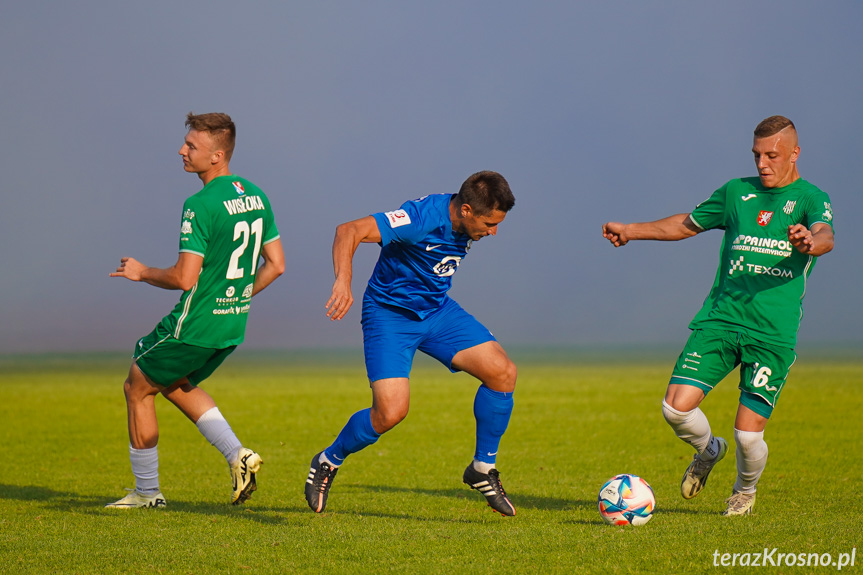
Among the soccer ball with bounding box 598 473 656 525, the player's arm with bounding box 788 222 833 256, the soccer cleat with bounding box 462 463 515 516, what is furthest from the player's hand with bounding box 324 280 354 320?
the player's arm with bounding box 788 222 833 256

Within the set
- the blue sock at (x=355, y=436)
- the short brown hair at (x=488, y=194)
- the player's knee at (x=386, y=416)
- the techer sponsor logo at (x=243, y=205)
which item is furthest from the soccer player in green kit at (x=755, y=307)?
the techer sponsor logo at (x=243, y=205)

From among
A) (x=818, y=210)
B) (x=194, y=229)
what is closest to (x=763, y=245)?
(x=818, y=210)

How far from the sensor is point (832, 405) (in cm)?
1745

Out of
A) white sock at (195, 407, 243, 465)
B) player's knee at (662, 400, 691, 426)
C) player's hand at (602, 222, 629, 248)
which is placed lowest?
white sock at (195, 407, 243, 465)

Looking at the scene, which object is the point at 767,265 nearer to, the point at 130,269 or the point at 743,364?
the point at 743,364

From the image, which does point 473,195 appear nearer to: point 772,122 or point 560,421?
point 772,122

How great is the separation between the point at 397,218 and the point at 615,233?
2.00 meters

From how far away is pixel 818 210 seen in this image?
6.54 meters

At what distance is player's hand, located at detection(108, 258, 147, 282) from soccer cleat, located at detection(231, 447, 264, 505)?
1581 mm

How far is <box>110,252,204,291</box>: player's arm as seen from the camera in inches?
249

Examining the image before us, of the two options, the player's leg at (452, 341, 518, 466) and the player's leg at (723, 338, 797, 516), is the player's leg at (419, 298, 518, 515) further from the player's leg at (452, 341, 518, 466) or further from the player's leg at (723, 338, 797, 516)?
the player's leg at (723, 338, 797, 516)

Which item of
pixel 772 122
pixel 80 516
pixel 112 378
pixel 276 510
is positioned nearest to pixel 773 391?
pixel 772 122

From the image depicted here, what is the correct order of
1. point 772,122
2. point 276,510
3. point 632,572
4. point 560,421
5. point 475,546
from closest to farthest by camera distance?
1. point 632,572
2. point 475,546
3. point 772,122
4. point 276,510
5. point 560,421

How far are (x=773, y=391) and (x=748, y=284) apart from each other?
854mm
